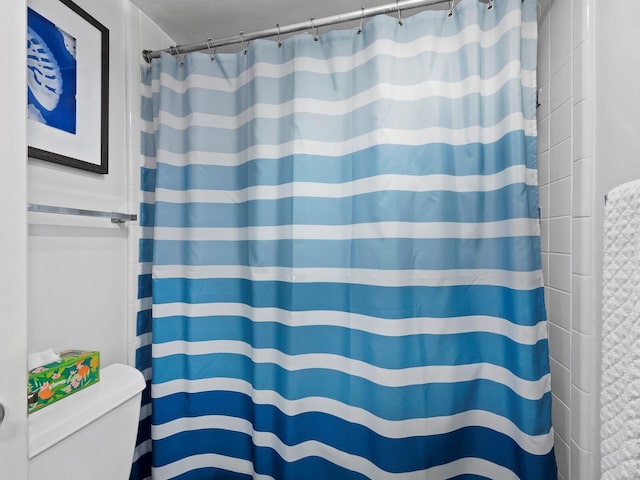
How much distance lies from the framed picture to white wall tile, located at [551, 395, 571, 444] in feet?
5.37

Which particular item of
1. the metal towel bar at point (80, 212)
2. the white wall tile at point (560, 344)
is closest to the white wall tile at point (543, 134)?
the white wall tile at point (560, 344)

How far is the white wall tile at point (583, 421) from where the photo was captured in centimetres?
82

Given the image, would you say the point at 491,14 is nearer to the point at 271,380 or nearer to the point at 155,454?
the point at 271,380

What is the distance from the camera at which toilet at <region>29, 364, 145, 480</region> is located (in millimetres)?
746

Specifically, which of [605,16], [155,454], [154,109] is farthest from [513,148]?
[155,454]

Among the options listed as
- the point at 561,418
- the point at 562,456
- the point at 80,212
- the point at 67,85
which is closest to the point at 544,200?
the point at 561,418

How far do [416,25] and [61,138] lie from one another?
117cm

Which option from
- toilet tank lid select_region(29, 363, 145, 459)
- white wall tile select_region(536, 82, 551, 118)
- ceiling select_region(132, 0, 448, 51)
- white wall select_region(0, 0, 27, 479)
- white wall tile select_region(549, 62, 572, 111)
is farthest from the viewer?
ceiling select_region(132, 0, 448, 51)

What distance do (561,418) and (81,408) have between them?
133cm

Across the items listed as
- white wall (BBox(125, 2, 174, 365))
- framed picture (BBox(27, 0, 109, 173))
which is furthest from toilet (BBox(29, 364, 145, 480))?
framed picture (BBox(27, 0, 109, 173))

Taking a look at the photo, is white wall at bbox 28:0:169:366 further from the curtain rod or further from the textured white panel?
the textured white panel

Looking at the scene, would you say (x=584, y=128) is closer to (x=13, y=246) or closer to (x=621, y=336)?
(x=621, y=336)

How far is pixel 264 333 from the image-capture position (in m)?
1.19

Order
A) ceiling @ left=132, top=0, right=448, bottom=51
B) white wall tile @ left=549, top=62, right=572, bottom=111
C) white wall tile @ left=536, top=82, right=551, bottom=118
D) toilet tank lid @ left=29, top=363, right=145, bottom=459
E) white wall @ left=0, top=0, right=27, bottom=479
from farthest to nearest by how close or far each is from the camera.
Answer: ceiling @ left=132, top=0, right=448, bottom=51 → white wall tile @ left=536, top=82, right=551, bottom=118 → white wall tile @ left=549, top=62, right=572, bottom=111 → toilet tank lid @ left=29, top=363, right=145, bottom=459 → white wall @ left=0, top=0, right=27, bottom=479
